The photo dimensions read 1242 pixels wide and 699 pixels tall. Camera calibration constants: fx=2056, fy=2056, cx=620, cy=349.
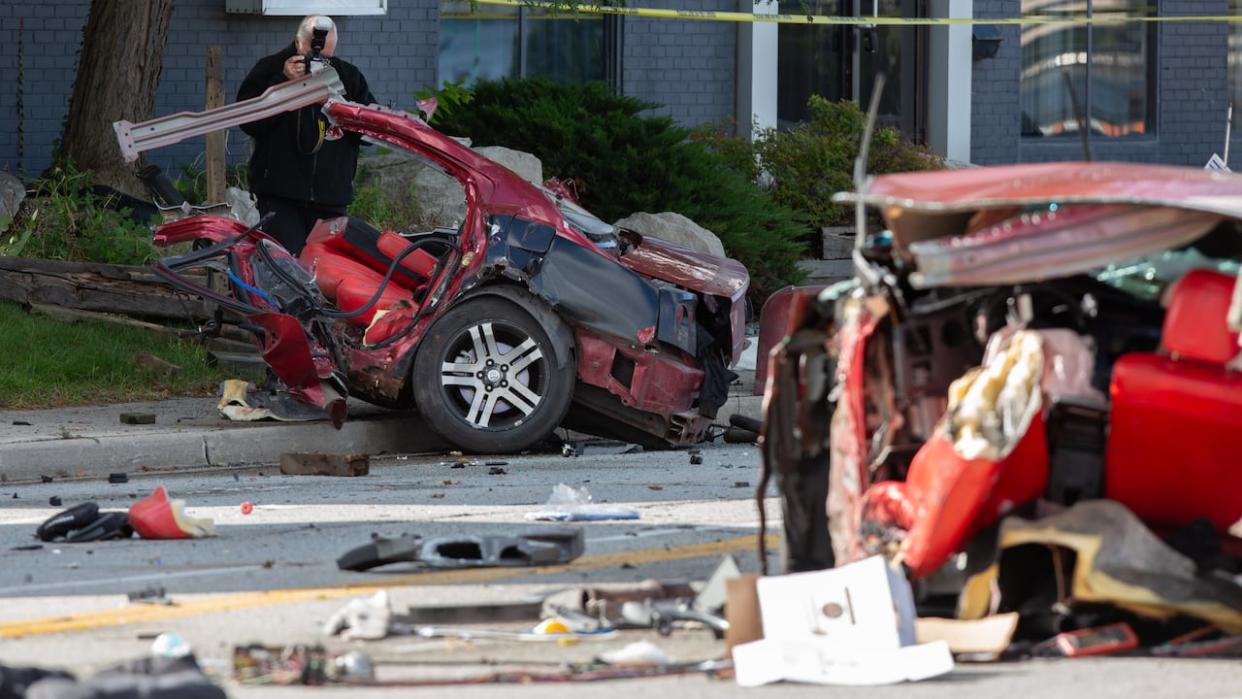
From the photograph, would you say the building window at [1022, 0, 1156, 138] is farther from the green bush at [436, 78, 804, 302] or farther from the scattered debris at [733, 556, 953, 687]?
the scattered debris at [733, 556, 953, 687]

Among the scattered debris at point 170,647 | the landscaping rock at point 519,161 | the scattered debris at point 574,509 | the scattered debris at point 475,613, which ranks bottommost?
the scattered debris at point 574,509

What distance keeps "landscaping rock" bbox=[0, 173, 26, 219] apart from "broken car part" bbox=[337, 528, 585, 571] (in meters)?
9.00

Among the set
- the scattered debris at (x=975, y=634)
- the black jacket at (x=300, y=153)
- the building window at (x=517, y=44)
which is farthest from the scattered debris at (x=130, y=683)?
the building window at (x=517, y=44)

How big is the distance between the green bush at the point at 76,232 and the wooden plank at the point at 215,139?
2.06ft

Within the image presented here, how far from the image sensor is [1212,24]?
2345cm

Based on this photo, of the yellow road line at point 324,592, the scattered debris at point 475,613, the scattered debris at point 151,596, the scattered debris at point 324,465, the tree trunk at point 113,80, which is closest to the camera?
the scattered debris at point 475,613

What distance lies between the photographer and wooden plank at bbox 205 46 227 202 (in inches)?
536

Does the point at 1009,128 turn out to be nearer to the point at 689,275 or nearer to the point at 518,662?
the point at 689,275

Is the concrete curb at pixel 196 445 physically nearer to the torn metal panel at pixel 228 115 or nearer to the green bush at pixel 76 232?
the torn metal panel at pixel 228 115

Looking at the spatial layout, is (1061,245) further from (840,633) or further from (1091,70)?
(1091,70)

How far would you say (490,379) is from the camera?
34.9ft

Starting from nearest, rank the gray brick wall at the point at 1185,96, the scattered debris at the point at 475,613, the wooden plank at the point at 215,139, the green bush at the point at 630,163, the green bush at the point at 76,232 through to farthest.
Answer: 1. the scattered debris at the point at 475,613
2. the wooden plank at the point at 215,139
3. the green bush at the point at 76,232
4. the green bush at the point at 630,163
5. the gray brick wall at the point at 1185,96

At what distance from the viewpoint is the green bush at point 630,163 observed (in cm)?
1648

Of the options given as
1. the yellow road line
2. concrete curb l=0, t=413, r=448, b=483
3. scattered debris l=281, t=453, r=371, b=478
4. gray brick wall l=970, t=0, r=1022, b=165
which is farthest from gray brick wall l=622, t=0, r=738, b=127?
the yellow road line
